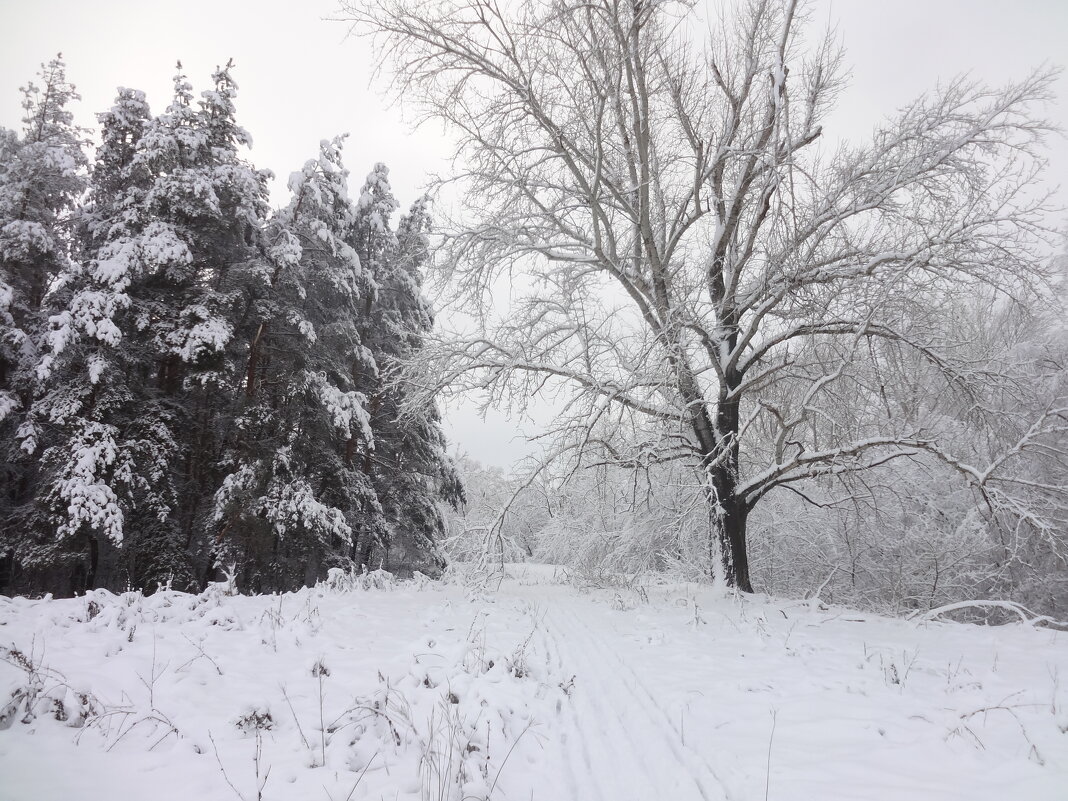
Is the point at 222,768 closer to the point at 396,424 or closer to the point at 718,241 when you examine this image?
the point at 718,241

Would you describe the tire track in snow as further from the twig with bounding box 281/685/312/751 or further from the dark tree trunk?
the dark tree trunk

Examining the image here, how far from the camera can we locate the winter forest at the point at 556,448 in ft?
9.51

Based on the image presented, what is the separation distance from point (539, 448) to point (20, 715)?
6809 mm

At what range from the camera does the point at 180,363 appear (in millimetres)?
12234

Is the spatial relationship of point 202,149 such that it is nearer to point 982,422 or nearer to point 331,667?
point 331,667

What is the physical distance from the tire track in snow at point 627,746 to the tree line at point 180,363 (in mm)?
6474

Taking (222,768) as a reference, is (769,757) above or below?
below

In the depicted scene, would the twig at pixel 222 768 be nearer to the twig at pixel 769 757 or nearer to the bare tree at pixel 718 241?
the twig at pixel 769 757

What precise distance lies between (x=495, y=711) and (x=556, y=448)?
5197mm

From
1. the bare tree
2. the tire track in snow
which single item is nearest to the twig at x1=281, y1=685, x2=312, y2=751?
the tire track in snow

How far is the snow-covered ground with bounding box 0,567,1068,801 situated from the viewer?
2.40m

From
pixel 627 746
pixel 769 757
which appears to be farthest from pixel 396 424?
pixel 769 757

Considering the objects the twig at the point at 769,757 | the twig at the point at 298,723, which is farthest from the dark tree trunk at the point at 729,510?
the twig at the point at 298,723

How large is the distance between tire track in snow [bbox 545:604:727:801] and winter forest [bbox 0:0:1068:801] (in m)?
0.03
